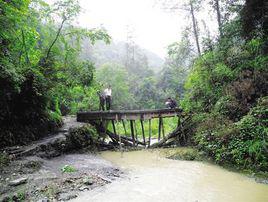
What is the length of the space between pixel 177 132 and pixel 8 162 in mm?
9915

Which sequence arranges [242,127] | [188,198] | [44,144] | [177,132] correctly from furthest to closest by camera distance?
[177,132]
[44,144]
[242,127]
[188,198]

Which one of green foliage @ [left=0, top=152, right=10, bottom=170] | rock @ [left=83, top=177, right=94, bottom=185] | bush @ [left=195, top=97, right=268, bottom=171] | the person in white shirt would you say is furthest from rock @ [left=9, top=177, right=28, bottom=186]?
the person in white shirt

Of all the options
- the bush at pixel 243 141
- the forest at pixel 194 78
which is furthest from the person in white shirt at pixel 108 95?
the bush at pixel 243 141

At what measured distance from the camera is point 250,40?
13.8 m

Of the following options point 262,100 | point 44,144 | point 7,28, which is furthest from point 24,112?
point 262,100

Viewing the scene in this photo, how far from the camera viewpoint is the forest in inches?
350

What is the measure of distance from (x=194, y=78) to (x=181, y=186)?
10.3 metres

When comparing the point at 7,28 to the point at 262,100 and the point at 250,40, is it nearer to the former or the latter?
the point at 262,100

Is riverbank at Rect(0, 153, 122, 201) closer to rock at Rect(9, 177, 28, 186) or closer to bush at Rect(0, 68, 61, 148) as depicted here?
rock at Rect(9, 177, 28, 186)

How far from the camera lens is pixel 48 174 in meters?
7.65

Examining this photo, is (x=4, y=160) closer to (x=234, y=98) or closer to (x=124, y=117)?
(x=124, y=117)

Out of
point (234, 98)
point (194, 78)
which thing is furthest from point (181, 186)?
point (194, 78)

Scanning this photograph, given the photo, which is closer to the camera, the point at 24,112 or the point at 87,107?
the point at 24,112

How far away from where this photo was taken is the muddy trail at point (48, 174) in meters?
6.19
